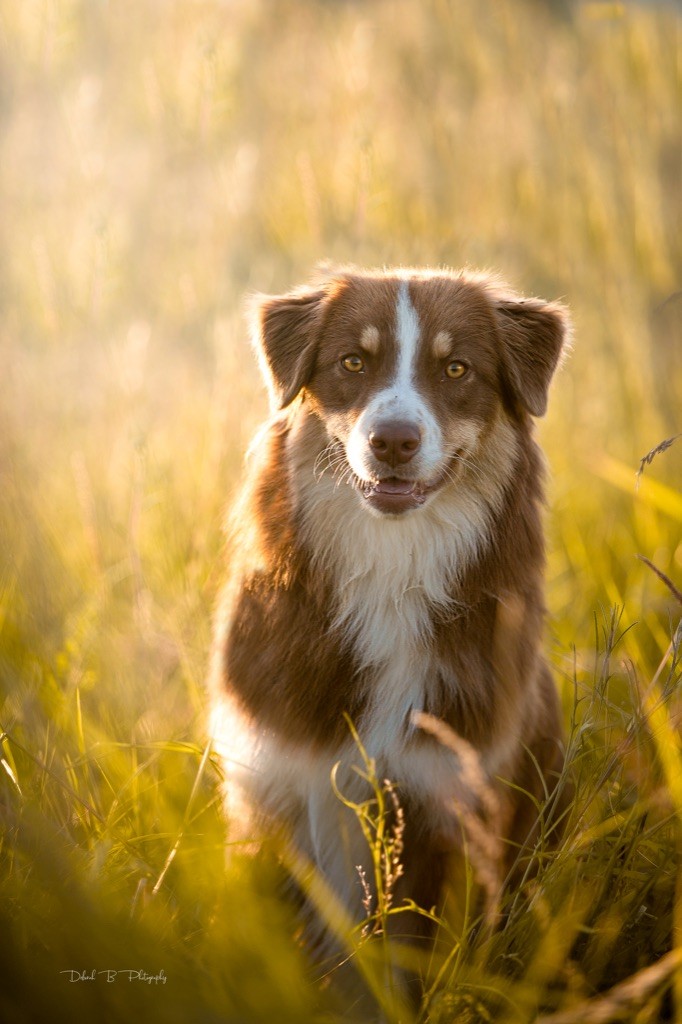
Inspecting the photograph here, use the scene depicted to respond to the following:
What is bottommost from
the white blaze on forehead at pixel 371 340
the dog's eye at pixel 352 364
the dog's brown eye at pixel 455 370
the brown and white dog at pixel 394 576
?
the brown and white dog at pixel 394 576

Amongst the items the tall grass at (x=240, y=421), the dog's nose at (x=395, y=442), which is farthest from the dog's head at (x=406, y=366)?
the tall grass at (x=240, y=421)

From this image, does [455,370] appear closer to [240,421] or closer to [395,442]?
[395,442]

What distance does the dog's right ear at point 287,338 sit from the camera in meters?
3.02

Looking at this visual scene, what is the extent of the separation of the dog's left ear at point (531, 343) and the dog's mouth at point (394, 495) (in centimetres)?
47

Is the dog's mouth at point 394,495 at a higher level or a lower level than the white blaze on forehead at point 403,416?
lower

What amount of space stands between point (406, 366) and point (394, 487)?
37cm

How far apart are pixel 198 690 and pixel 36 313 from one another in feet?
7.44

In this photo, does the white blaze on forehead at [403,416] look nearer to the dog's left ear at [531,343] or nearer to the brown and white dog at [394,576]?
the brown and white dog at [394,576]

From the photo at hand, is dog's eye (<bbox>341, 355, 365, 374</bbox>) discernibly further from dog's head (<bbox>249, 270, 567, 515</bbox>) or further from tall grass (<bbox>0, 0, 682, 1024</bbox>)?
tall grass (<bbox>0, 0, 682, 1024</bbox>)

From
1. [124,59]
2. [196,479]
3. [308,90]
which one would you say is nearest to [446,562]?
[196,479]

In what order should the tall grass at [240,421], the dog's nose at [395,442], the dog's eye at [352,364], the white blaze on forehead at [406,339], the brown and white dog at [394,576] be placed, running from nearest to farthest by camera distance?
the tall grass at [240,421], the dog's nose at [395,442], the brown and white dog at [394,576], the white blaze on forehead at [406,339], the dog's eye at [352,364]

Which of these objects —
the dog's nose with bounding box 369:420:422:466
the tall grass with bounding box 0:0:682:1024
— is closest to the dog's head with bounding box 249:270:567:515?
the dog's nose with bounding box 369:420:422:466

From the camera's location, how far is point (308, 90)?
6.65 meters

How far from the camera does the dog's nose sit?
8.54 ft
